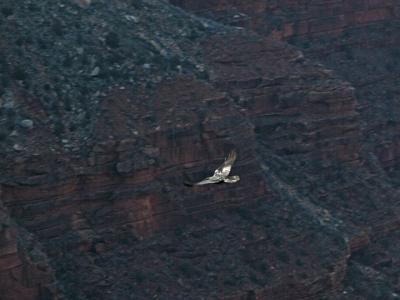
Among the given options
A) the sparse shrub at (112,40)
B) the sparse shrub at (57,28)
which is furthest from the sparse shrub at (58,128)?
the sparse shrub at (112,40)

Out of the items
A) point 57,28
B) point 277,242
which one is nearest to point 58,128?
point 57,28

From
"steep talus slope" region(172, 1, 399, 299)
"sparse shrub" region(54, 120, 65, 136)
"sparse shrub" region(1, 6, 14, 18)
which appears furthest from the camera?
"steep talus slope" region(172, 1, 399, 299)

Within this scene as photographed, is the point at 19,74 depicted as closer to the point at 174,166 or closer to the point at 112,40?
the point at 112,40

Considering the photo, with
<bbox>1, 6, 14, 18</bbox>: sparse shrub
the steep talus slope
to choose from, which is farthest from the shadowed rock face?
<bbox>1, 6, 14, 18</bbox>: sparse shrub

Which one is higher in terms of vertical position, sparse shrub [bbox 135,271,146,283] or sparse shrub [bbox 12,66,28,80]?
sparse shrub [bbox 12,66,28,80]

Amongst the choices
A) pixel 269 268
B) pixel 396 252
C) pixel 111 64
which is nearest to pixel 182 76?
pixel 111 64

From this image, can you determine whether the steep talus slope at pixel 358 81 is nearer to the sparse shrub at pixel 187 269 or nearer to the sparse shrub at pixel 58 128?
the sparse shrub at pixel 187 269

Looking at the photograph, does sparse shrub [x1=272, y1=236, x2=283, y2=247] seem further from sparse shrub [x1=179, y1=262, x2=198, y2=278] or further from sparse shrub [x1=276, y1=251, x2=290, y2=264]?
sparse shrub [x1=179, y1=262, x2=198, y2=278]

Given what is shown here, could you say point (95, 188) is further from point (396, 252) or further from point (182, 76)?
point (396, 252)

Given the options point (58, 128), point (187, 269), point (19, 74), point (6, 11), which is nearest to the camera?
point (58, 128)
